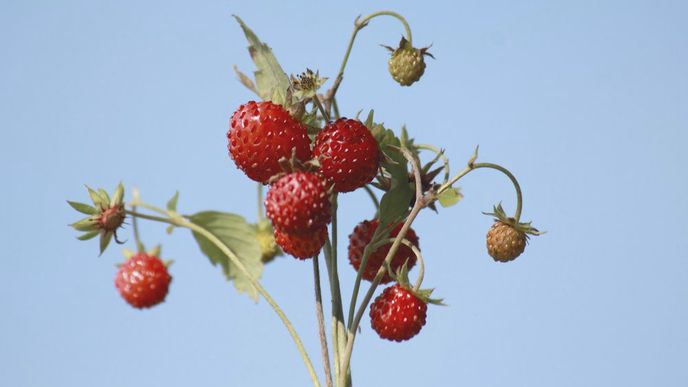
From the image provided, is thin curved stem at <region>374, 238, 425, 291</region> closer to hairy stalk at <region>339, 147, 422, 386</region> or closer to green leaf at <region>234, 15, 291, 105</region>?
hairy stalk at <region>339, 147, 422, 386</region>

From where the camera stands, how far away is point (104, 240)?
6.28 ft

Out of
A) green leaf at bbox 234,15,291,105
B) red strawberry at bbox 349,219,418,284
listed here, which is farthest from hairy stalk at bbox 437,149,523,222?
green leaf at bbox 234,15,291,105

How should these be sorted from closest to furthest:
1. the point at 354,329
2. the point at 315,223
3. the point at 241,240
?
the point at 315,223 < the point at 354,329 < the point at 241,240

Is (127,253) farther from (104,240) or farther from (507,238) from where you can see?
(507,238)

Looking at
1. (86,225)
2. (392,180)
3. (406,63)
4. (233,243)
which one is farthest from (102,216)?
(406,63)

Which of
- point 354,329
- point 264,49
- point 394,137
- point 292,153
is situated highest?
point 264,49

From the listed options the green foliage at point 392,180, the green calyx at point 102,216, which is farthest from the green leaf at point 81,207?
the green foliage at point 392,180

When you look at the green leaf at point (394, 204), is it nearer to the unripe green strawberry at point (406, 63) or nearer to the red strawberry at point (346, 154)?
the red strawberry at point (346, 154)

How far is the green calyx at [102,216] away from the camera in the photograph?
190 cm

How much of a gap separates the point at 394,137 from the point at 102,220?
0.60 m

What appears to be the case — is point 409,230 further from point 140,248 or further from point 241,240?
point 140,248

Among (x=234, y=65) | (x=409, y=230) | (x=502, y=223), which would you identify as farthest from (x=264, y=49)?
(x=502, y=223)

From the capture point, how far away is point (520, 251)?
1.86 m

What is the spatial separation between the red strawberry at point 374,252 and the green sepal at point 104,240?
0.48 metres
